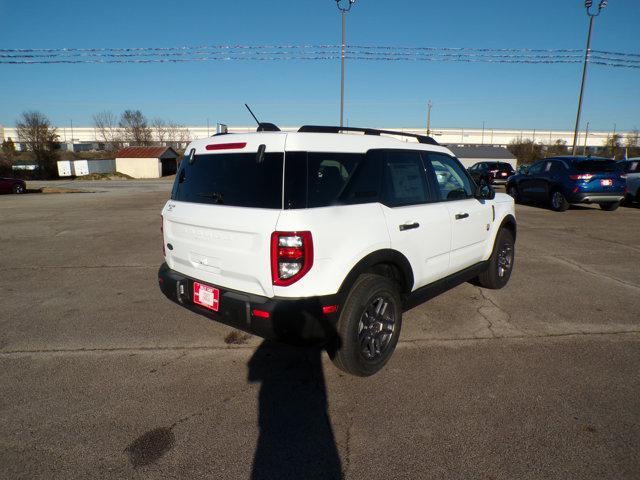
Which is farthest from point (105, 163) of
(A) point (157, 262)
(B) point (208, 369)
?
(B) point (208, 369)

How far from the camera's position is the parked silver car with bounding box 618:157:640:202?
44.5 ft

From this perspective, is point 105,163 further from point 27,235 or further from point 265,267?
point 265,267

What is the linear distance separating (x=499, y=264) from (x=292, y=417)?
3631mm

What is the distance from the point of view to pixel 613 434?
8.04 ft

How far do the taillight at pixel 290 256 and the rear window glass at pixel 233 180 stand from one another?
9.6 inches

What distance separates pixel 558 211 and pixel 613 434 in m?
12.3

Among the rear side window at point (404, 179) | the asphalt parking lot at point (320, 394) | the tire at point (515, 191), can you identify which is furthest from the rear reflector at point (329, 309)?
the tire at point (515, 191)

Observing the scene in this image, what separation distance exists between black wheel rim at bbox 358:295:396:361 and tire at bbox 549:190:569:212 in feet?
38.6

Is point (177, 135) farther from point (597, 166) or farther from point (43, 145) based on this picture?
point (597, 166)

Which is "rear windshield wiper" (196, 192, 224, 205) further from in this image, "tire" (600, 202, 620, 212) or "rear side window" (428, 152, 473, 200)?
"tire" (600, 202, 620, 212)

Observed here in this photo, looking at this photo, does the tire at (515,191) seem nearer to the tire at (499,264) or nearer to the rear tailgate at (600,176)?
the rear tailgate at (600,176)

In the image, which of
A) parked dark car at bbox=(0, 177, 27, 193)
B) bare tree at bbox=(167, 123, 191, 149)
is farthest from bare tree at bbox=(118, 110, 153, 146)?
parked dark car at bbox=(0, 177, 27, 193)

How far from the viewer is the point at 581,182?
11570 mm

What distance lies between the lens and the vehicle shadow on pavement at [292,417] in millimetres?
2227
